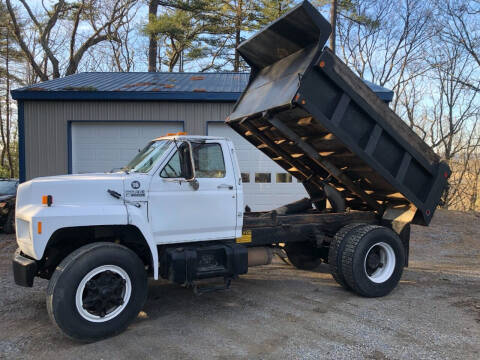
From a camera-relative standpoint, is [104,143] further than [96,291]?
Yes

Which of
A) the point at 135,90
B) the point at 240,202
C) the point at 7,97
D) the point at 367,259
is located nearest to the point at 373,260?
the point at 367,259

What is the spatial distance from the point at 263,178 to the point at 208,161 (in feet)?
21.4

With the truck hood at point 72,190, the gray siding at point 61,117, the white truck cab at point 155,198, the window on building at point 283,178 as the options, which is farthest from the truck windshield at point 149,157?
the window on building at point 283,178

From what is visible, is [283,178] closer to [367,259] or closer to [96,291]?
[367,259]

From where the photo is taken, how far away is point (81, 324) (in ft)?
13.5

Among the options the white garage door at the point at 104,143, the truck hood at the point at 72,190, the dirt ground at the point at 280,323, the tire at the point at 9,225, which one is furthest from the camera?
the white garage door at the point at 104,143

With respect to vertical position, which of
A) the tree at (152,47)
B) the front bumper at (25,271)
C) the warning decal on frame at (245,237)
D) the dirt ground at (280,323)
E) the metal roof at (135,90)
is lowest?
the dirt ground at (280,323)

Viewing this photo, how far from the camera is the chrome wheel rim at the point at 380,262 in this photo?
234 inches

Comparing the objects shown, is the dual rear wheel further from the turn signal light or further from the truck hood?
the turn signal light

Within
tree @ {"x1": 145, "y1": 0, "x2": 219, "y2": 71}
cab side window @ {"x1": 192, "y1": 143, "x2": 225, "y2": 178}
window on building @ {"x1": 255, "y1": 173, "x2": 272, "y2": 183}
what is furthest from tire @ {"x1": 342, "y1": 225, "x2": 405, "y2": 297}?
tree @ {"x1": 145, "y1": 0, "x2": 219, "y2": 71}

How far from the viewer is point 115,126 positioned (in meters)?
11.4

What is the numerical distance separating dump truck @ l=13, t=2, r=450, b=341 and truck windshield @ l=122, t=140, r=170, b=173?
25mm

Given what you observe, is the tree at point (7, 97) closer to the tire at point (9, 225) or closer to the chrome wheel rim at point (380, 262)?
the tire at point (9, 225)

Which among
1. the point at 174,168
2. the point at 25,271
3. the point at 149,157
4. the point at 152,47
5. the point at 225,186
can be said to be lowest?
the point at 25,271
